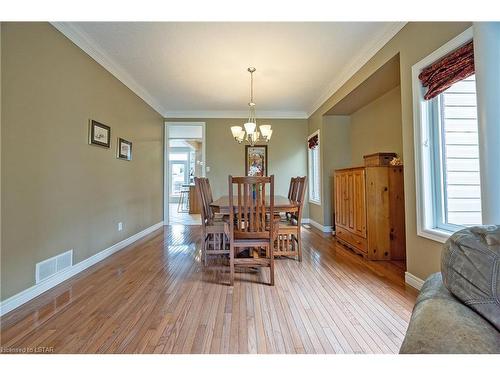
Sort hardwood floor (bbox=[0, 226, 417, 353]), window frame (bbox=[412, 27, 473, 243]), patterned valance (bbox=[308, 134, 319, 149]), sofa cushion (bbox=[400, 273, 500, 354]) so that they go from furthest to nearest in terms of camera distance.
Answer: patterned valance (bbox=[308, 134, 319, 149])
window frame (bbox=[412, 27, 473, 243])
hardwood floor (bbox=[0, 226, 417, 353])
sofa cushion (bbox=[400, 273, 500, 354])

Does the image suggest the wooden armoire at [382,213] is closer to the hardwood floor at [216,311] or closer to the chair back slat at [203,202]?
the hardwood floor at [216,311]

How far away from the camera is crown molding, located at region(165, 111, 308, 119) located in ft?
18.0

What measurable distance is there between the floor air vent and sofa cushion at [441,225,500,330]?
2.81 m

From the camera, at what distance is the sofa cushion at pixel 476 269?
0.67 meters

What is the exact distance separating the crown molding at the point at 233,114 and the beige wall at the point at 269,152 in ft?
0.29

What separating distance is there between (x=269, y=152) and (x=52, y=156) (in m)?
4.14

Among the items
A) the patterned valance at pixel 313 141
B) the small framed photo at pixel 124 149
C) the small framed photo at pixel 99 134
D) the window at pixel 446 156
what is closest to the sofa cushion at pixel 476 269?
the window at pixel 446 156

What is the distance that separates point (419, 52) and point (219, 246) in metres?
2.85

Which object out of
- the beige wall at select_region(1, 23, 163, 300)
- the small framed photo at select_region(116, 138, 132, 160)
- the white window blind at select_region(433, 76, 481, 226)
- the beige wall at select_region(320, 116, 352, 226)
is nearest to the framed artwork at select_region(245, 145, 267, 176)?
the beige wall at select_region(320, 116, 352, 226)

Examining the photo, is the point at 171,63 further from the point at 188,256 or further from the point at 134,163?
the point at 188,256

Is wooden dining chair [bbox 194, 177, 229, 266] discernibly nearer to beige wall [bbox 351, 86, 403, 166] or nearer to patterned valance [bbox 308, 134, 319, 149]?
beige wall [bbox 351, 86, 403, 166]

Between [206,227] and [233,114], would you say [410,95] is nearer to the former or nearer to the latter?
[206,227]

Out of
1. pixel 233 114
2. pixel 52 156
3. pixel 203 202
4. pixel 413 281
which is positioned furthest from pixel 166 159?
pixel 413 281

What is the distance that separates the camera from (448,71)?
1.80m
